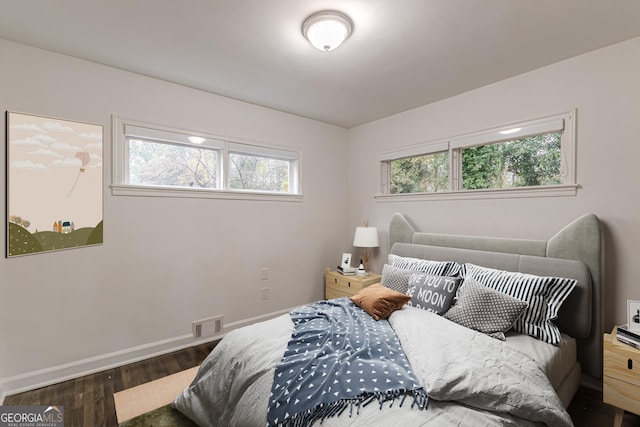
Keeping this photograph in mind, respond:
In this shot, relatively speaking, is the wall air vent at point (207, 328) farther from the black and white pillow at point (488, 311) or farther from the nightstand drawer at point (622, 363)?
the nightstand drawer at point (622, 363)

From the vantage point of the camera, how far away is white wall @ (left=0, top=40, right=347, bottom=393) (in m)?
2.26

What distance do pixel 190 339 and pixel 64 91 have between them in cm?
243

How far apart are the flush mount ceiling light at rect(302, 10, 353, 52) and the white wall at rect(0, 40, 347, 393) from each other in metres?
1.57

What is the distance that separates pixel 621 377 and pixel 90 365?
12.3 ft

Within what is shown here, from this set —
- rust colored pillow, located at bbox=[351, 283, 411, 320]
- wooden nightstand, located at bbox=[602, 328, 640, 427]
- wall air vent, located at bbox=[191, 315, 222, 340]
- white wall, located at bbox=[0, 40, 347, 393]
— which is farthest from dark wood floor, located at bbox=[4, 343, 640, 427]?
rust colored pillow, located at bbox=[351, 283, 411, 320]

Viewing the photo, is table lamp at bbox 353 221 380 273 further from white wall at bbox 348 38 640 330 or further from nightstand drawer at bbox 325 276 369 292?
white wall at bbox 348 38 640 330

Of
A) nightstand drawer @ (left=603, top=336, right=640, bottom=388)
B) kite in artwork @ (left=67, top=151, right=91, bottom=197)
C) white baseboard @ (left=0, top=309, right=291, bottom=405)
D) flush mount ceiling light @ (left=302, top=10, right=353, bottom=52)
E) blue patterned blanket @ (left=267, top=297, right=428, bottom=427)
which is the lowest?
white baseboard @ (left=0, top=309, right=291, bottom=405)

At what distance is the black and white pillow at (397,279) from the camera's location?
2629 mm

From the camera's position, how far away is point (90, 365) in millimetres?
2480

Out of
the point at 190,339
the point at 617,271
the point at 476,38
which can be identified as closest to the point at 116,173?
the point at 190,339

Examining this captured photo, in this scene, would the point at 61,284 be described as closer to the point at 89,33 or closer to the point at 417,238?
the point at 89,33

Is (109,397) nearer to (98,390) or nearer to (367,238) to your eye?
(98,390)

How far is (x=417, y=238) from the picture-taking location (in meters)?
3.30

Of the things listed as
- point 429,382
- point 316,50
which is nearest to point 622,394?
point 429,382
